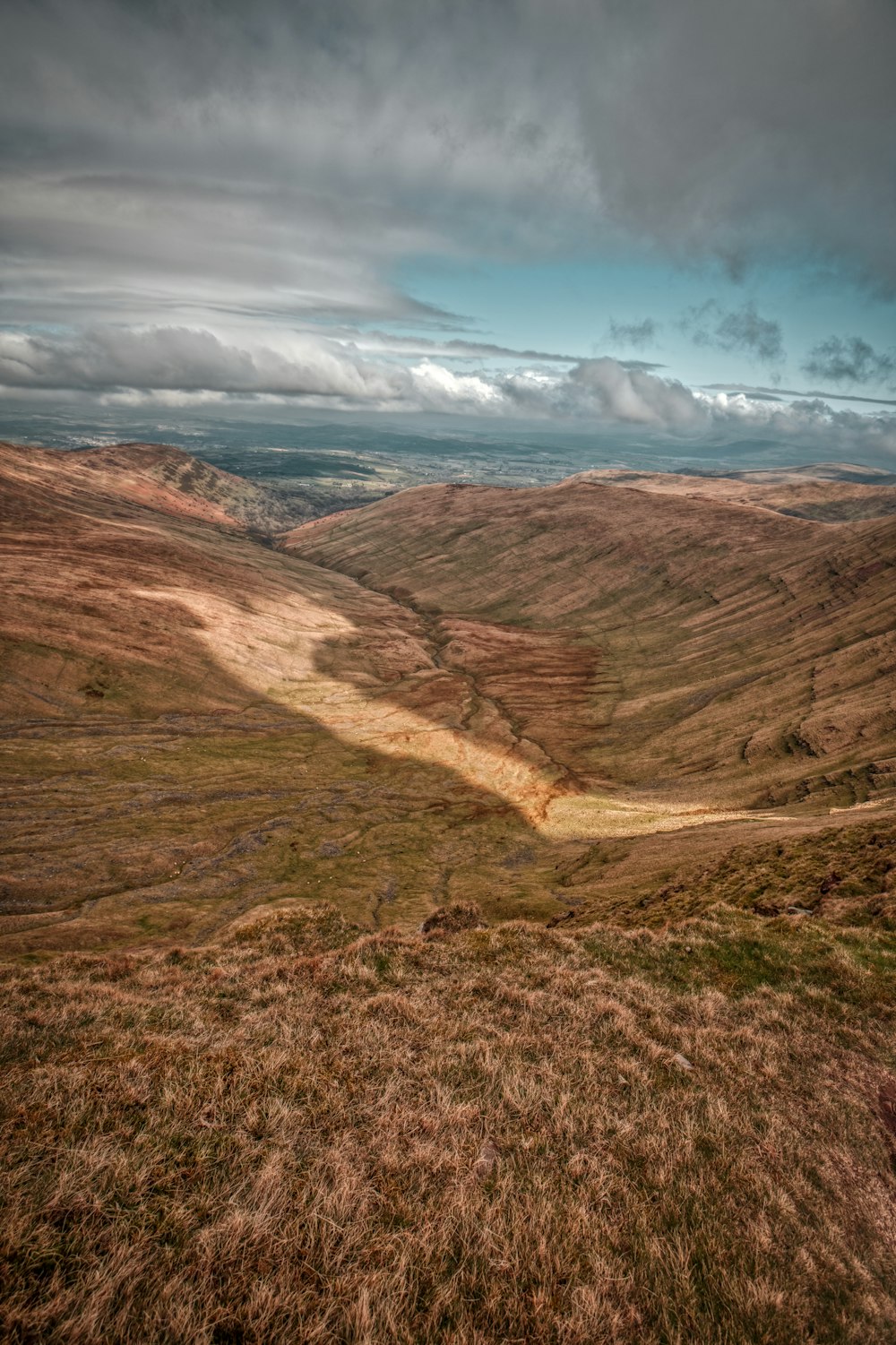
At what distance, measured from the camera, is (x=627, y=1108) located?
12.9m

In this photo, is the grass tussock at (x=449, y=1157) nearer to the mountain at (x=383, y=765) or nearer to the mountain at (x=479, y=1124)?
the mountain at (x=479, y=1124)

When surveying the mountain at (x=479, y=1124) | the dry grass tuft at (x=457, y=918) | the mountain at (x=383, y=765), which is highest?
the mountain at (x=479, y=1124)

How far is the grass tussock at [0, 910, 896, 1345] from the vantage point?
7.25 m

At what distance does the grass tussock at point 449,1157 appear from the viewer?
286 inches

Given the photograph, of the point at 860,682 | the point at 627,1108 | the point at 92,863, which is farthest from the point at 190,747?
the point at 860,682

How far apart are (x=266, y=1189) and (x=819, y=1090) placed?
13566 millimetres

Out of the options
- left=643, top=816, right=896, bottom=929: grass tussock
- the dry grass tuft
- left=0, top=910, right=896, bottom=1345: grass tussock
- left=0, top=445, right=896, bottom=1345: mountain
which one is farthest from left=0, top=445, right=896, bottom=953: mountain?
left=0, top=910, right=896, bottom=1345: grass tussock

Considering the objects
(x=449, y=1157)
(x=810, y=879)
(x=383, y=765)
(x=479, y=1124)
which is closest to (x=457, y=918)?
(x=810, y=879)

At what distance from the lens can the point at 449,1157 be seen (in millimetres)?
10492

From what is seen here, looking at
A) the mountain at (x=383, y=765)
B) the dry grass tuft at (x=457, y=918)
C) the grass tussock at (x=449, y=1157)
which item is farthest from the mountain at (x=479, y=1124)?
the mountain at (x=383, y=765)

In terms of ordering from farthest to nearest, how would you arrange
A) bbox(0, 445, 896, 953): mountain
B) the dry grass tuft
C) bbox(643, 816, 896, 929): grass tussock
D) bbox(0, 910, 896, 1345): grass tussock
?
bbox(0, 445, 896, 953): mountain, the dry grass tuft, bbox(643, 816, 896, 929): grass tussock, bbox(0, 910, 896, 1345): grass tussock

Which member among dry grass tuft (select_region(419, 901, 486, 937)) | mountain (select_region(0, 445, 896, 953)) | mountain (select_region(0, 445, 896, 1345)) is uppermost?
mountain (select_region(0, 445, 896, 1345))

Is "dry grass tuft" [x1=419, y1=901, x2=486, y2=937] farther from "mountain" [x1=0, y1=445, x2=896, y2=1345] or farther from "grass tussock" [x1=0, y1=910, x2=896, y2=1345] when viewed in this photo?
"grass tussock" [x1=0, y1=910, x2=896, y2=1345]

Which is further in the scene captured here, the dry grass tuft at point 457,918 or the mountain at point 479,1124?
the dry grass tuft at point 457,918
